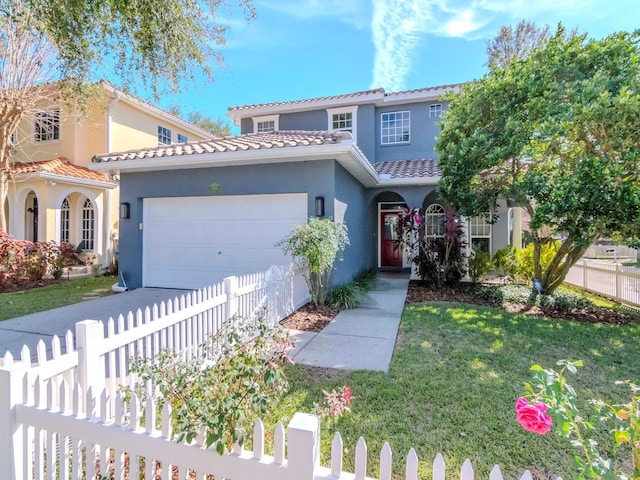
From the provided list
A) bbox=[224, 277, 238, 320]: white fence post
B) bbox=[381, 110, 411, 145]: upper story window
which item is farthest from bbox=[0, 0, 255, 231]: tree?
bbox=[381, 110, 411, 145]: upper story window

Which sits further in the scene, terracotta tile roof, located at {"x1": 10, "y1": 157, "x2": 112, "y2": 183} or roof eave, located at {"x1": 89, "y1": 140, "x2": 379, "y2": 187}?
terracotta tile roof, located at {"x1": 10, "y1": 157, "x2": 112, "y2": 183}

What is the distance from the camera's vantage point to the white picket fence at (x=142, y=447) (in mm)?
1708

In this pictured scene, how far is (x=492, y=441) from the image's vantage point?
315cm

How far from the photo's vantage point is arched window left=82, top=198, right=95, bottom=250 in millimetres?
14883

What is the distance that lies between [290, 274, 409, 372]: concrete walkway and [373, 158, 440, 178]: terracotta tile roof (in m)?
4.94

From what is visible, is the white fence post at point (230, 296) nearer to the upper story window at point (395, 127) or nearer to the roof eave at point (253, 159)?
the roof eave at point (253, 159)

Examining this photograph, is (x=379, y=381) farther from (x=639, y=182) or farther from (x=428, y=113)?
(x=428, y=113)

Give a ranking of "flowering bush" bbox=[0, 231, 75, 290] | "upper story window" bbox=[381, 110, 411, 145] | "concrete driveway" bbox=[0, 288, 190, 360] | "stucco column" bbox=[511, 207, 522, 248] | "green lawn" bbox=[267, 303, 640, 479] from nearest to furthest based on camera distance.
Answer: "green lawn" bbox=[267, 303, 640, 479], "concrete driveway" bbox=[0, 288, 190, 360], "flowering bush" bbox=[0, 231, 75, 290], "stucco column" bbox=[511, 207, 522, 248], "upper story window" bbox=[381, 110, 411, 145]

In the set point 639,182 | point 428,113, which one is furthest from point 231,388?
point 428,113

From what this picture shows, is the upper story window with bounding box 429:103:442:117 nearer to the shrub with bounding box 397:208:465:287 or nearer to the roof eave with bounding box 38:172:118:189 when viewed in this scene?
the shrub with bounding box 397:208:465:287

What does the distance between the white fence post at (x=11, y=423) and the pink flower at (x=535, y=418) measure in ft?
10.2

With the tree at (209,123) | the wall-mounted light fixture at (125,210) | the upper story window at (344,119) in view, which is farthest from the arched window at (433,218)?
the tree at (209,123)

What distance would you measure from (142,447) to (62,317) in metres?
6.26

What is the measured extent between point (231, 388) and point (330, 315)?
5209 mm
